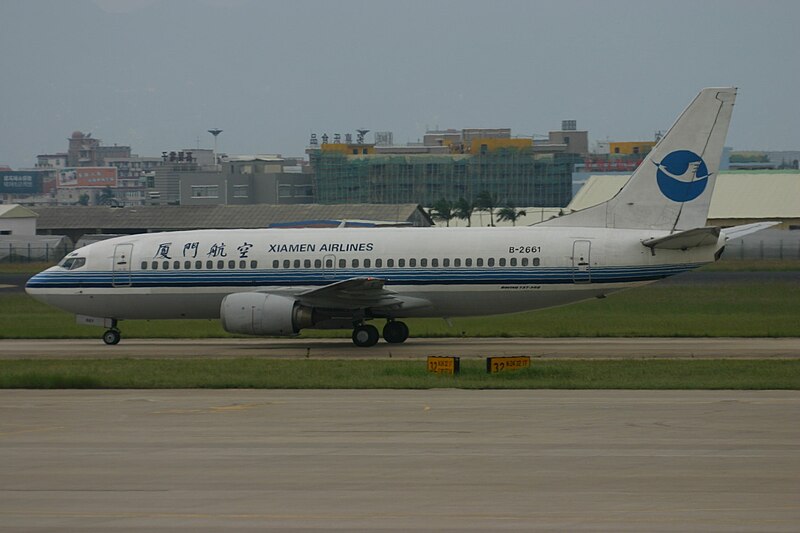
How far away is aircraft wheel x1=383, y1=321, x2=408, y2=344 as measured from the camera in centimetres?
3647

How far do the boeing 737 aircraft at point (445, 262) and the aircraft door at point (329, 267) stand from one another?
3cm

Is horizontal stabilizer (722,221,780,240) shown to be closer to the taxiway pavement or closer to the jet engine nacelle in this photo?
the taxiway pavement

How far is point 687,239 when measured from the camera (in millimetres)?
32781

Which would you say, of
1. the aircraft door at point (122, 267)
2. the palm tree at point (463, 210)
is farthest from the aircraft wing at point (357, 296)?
the palm tree at point (463, 210)

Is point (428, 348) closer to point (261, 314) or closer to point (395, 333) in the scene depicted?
point (395, 333)

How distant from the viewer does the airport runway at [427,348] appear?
3167 centimetres

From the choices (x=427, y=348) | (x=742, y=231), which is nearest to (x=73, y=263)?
(x=427, y=348)

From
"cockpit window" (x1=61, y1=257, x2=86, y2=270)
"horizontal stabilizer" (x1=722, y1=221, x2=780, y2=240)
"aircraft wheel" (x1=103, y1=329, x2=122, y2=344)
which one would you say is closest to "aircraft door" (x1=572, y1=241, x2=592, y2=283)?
"horizontal stabilizer" (x1=722, y1=221, x2=780, y2=240)
